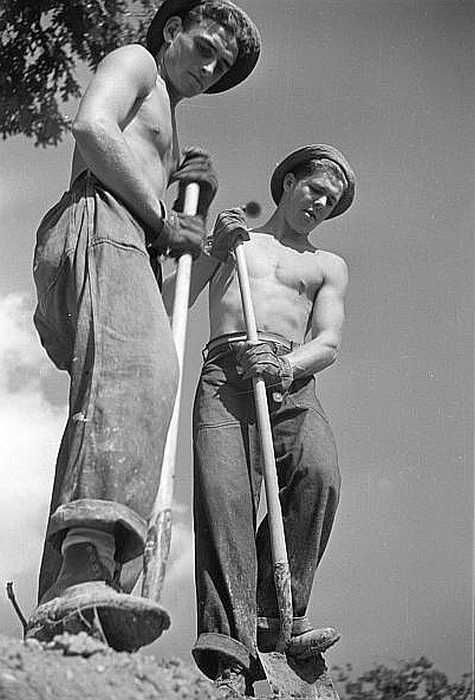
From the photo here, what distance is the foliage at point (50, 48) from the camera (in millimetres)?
5906

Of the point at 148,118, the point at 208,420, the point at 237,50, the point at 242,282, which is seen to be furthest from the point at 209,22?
the point at 208,420

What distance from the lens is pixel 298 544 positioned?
4680 millimetres

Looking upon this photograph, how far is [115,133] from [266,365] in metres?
1.16

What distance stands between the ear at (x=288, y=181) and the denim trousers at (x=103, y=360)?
5.18ft

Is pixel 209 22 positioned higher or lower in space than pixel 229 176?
lower

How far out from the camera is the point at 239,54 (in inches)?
179

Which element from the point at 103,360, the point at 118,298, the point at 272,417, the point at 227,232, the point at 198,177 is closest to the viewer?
the point at 103,360

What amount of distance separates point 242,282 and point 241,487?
2.36ft

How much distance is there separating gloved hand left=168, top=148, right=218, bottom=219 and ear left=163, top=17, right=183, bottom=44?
343 mm

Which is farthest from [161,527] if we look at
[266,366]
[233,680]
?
[266,366]

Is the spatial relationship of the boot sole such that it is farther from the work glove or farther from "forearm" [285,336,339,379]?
"forearm" [285,336,339,379]

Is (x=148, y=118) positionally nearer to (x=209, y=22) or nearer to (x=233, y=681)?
(x=209, y=22)

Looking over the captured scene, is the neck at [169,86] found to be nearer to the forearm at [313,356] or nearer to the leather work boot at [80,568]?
the forearm at [313,356]

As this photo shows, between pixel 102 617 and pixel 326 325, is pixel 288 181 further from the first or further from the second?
pixel 102 617
